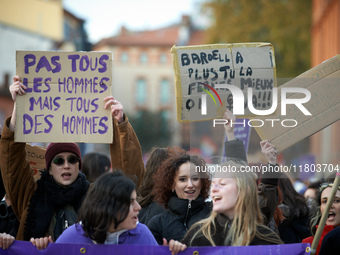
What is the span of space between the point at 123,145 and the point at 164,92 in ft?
271

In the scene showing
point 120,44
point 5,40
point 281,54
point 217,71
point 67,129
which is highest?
point 120,44

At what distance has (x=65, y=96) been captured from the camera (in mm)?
5152

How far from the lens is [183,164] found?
5.43 meters

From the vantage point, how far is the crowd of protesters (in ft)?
14.0

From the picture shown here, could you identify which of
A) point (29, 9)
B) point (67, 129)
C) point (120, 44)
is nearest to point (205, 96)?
point (67, 129)

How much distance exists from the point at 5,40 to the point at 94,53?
51.3 m

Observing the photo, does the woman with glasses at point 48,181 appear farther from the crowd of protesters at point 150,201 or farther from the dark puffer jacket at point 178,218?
the dark puffer jacket at point 178,218

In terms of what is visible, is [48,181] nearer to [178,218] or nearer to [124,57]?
[178,218]

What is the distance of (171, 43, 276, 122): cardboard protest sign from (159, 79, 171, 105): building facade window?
81814mm

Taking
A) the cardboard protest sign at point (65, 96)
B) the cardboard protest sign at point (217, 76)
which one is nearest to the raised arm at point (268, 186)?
the cardboard protest sign at point (217, 76)

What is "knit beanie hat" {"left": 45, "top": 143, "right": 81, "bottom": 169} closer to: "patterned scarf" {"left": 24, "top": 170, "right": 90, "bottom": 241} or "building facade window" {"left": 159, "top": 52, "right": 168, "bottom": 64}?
"patterned scarf" {"left": 24, "top": 170, "right": 90, "bottom": 241}

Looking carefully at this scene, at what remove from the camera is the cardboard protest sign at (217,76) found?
16.6ft

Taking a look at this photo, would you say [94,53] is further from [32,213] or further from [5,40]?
[5,40]

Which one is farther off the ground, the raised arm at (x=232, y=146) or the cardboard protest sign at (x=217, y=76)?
the cardboard protest sign at (x=217, y=76)
